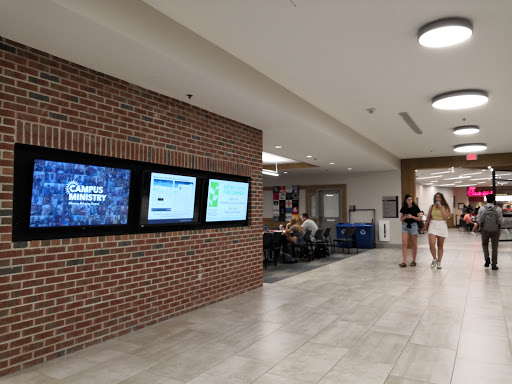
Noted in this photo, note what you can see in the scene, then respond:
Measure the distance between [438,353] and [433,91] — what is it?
11.6ft

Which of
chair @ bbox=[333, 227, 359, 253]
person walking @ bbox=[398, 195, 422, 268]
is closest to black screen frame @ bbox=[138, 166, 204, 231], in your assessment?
person walking @ bbox=[398, 195, 422, 268]

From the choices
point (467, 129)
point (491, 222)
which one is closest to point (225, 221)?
point (467, 129)

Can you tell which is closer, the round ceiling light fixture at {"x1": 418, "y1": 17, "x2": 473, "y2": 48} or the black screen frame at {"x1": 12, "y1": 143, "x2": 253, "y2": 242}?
the black screen frame at {"x1": 12, "y1": 143, "x2": 253, "y2": 242}

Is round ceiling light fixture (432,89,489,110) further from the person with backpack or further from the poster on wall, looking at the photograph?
the poster on wall

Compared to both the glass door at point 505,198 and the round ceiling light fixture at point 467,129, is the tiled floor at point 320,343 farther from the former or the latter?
the glass door at point 505,198

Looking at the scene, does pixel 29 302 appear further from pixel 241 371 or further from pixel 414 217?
pixel 414 217

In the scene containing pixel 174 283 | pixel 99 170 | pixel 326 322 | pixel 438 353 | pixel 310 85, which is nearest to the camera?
pixel 438 353

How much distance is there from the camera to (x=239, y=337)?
3680 mm

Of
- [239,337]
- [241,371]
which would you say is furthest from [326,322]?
[241,371]

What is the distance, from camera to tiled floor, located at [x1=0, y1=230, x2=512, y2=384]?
2.84 m

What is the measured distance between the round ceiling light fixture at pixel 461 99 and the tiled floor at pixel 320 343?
261cm

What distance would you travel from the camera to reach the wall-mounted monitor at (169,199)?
4.06 m

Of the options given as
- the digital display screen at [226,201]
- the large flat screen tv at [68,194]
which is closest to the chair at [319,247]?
the digital display screen at [226,201]

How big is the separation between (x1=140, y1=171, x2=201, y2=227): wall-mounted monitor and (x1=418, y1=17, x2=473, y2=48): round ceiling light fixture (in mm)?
2830
